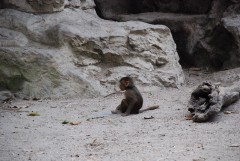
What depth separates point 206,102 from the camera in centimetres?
627

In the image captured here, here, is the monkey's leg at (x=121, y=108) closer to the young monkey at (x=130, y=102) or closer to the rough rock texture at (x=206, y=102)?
the young monkey at (x=130, y=102)

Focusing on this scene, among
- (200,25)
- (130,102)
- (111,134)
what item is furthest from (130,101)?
(200,25)

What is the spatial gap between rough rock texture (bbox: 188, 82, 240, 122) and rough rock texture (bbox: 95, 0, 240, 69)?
428cm

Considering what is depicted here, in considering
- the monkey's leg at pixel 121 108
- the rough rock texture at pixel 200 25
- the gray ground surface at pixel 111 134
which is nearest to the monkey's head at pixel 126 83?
the monkey's leg at pixel 121 108

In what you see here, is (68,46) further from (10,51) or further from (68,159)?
(68,159)

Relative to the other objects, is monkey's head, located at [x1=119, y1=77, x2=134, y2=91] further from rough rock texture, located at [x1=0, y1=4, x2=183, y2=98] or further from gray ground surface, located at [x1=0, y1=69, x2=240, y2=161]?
rough rock texture, located at [x1=0, y1=4, x2=183, y2=98]

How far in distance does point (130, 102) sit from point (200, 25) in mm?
4858

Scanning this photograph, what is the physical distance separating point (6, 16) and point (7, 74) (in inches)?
51.7

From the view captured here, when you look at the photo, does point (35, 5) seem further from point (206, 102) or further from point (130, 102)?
point (206, 102)


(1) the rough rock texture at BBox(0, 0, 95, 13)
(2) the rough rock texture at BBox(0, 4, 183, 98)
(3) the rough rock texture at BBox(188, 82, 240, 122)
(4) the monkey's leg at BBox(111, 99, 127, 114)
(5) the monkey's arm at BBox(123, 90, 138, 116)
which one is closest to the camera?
(3) the rough rock texture at BBox(188, 82, 240, 122)

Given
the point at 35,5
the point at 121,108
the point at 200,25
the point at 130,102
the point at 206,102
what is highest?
the point at 35,5

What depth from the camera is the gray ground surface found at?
4.75m

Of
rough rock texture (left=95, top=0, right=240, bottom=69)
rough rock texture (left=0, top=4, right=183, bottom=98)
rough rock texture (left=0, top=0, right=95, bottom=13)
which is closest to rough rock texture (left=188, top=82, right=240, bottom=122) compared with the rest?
rough rock texture (left=0, top=4, right=183, bottom=98)

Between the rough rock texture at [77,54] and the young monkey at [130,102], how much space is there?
1.34 metres
